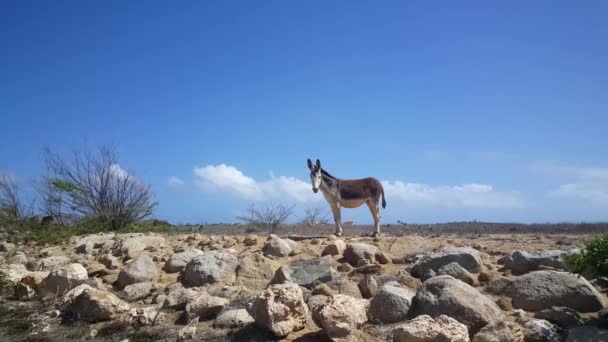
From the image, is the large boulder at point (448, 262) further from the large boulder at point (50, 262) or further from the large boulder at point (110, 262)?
the large boulder at point (50, 262)

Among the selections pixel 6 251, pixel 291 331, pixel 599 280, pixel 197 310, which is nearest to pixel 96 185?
pixel 6 251

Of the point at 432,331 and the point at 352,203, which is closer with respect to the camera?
the point at 432,331

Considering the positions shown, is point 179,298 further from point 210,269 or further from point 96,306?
point 96,306

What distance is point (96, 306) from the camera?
7266 mm

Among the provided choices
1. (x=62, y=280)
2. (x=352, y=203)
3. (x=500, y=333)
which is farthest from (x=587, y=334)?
(x=62, y=280)

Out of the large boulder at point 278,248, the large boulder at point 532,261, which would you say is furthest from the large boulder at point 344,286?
the large boulder at point 532,261

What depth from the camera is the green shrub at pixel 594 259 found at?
5816mm

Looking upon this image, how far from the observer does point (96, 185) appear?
49.8 ft

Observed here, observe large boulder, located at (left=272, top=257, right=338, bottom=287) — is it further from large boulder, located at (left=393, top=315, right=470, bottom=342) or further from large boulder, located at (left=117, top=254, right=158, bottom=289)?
large boulder, located at (left=117, top=254, right=158, bottom=289)

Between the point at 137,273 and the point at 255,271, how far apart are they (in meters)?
2.41

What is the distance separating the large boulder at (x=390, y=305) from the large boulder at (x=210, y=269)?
3.17m

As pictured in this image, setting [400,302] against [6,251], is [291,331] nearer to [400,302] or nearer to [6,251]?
[400,302]

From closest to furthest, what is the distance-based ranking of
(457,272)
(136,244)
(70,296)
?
(457,272), (70,296), (136,244)

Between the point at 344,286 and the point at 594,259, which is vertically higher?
the point at 594,259
